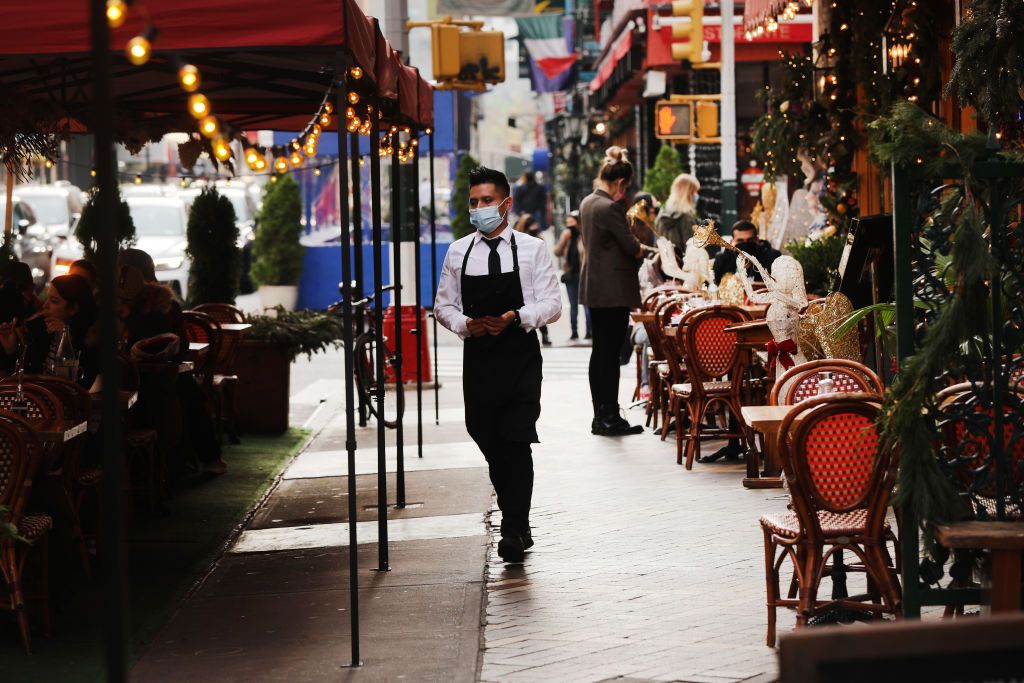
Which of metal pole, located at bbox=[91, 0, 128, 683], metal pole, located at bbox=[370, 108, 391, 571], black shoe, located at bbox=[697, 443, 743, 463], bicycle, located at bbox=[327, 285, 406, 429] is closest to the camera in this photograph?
metal pole, located at bbox=[91, 0, 128, 683]

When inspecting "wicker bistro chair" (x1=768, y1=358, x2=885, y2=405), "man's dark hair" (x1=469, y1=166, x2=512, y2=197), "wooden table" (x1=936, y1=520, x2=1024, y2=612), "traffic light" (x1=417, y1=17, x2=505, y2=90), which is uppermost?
"traffic light" (x1=417, y1=17, x2=505, y2=90)

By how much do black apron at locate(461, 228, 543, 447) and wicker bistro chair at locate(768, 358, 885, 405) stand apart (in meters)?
1.31

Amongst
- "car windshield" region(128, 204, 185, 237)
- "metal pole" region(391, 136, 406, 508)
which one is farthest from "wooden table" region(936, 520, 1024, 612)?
"car windshield" region(128, 204, 185, 237)

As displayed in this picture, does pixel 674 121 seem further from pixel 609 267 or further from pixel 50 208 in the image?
pixel 50 208

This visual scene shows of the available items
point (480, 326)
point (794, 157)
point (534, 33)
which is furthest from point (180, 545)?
point (534, 33)

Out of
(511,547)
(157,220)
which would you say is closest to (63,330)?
(511,547)

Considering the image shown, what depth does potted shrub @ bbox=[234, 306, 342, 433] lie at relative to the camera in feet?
43.5

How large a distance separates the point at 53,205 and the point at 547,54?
687 inches

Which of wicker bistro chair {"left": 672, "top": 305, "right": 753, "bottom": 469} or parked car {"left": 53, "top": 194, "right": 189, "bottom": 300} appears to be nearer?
wicker bistro chair {"left": 672, "top": 305, "right": 753, "bottom": 469}

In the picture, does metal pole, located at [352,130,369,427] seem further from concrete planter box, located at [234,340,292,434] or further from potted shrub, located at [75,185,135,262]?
potted shrub, located at [75,185,135,262]

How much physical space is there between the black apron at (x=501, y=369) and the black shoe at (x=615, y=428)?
4802mm

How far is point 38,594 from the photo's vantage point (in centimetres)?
680

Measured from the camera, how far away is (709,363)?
425 inches

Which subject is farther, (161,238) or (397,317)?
(161,238)
